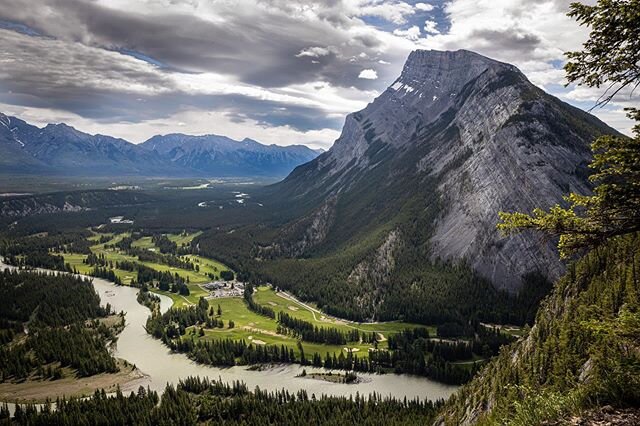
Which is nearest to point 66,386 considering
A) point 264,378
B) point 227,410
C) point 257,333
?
point 227,410

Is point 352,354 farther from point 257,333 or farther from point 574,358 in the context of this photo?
point 574,358

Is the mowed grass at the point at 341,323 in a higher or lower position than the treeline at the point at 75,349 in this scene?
higher

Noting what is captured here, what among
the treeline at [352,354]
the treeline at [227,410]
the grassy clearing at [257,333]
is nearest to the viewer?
the treeline at [227,410]

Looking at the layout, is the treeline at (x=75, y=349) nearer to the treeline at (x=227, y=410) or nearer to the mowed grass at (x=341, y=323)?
the treeline at (x=227, y=410)

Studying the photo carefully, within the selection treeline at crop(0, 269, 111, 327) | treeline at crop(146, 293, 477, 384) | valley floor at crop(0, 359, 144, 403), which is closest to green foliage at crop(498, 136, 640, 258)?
treeline at crop(146, 293, 477, 384)

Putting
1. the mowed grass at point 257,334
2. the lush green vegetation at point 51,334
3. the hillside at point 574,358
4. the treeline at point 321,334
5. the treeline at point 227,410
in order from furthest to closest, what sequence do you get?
the treeline at point 321,334
the mowed grass at point 257,334
the lush green vegetation at point 51,334
the treeline at point 227,410
the hillside at point 574,358

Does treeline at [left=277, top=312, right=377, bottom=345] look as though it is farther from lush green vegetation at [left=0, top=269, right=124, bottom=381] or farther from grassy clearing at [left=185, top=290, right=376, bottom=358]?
lush green vegetation at [left=0, top=269, right=124, bottom=381]

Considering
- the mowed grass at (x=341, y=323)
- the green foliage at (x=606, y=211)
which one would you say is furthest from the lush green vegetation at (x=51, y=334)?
the green foliage at (x=606, y=211)
